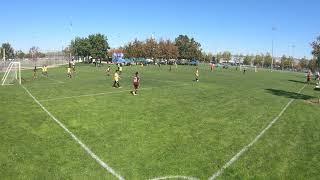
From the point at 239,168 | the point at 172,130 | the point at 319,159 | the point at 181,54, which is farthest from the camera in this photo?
the point at 181,54

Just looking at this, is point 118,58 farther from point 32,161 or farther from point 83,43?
point 32,161

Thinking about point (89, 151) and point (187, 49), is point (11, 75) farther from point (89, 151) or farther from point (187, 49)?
point (187, 49)

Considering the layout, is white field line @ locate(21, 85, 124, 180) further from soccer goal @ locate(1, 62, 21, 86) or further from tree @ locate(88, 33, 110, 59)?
tree @ locate(88, 33, 110, 59)

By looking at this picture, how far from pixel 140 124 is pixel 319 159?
349 inches

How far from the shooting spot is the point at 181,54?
6284 inches

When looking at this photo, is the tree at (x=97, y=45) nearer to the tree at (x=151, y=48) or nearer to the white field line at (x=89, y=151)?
the tree at (x=151, y=48)

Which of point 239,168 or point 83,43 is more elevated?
point 83,43

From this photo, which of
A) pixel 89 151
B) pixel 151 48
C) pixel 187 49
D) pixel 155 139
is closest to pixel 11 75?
pixel 155 139

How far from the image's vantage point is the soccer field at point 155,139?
13443mm

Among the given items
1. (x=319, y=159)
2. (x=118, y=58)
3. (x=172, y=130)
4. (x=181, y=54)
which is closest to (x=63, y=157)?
(x=172, y=130)

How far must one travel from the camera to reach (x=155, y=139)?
17438mm

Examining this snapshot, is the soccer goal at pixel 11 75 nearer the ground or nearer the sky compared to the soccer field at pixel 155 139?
nearer the sky

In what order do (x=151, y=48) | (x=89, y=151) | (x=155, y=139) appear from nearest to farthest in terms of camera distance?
1. (x=89, y=151)
2. (x=155, y=139)
3. (x=151, y=48)

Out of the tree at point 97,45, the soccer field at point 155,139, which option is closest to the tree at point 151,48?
the tree at point 97,45
